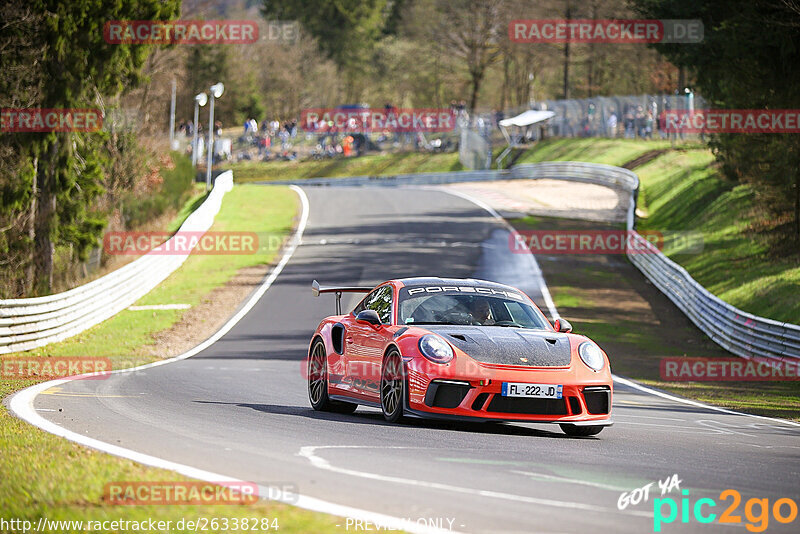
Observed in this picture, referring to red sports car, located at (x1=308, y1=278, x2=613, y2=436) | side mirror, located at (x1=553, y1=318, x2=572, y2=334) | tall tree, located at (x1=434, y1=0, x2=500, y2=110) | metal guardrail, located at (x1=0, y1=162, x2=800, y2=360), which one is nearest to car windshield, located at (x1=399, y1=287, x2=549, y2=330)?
red sports car, located at (x1=308, y1=278, x2=613, y2=436)

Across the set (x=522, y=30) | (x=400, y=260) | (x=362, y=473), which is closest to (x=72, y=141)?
(x=400, y=260)

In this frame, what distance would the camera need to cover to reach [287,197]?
56188 millimetres

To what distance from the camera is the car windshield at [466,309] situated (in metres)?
10.5

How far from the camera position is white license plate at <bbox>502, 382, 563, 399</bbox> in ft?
30.0

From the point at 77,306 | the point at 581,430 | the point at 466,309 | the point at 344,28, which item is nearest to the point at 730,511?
the point at 581,430

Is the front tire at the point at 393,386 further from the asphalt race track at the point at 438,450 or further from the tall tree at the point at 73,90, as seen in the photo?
the tall tree at the point at 73,90

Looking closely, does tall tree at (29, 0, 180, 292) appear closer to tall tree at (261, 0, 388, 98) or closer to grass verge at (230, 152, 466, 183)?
grass verge at (230, 152, 466, 183)

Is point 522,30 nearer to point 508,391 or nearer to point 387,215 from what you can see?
point 387,215

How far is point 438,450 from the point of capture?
25.5 feet

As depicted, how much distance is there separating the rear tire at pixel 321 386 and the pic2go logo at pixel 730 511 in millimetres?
5680

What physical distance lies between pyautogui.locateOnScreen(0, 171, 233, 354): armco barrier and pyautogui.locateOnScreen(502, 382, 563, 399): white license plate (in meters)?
12.4

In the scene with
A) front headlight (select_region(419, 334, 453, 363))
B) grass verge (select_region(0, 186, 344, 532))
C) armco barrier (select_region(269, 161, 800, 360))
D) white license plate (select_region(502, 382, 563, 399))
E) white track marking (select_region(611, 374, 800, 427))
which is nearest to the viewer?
grass verge (select_region(0, 186, 344, 532))

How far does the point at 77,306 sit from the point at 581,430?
16186 millimetres

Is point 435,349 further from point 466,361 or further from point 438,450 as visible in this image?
point 438,450
